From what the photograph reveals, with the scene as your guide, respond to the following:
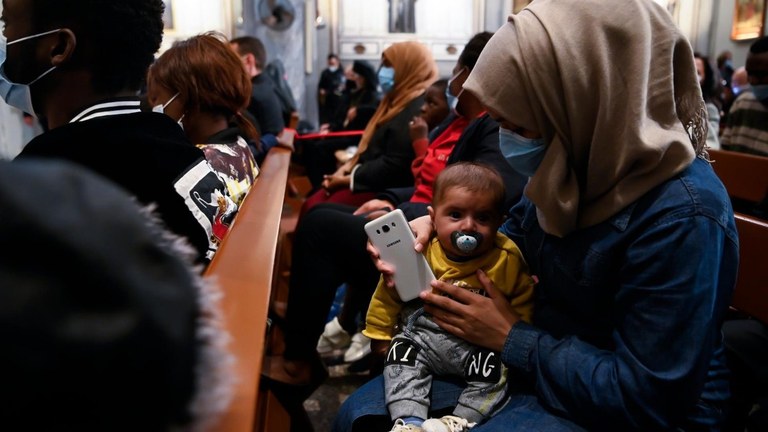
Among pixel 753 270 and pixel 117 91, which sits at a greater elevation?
pixel 117 91

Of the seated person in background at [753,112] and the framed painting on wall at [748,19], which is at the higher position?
the framed painting on wall at [748,19]

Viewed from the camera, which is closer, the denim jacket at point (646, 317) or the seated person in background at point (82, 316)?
the seated person in background at point (82, 316)

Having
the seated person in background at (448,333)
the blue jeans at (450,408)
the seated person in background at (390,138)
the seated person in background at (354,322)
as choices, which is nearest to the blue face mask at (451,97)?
the seated person in background at (354,322)

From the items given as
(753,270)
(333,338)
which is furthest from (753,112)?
(333,338)

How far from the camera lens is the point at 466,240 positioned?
1.49 meters

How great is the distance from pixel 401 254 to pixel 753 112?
10.7 ft

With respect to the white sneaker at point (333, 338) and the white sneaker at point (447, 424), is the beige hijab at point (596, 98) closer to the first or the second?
the white sneaker at point (447, 424)

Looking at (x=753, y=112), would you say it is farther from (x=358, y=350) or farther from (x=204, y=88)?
(x=204, y=88)

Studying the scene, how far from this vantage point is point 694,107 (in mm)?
1218

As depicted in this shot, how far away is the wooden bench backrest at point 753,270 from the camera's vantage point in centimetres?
152

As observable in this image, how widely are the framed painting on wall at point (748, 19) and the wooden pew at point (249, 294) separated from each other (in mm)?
9705

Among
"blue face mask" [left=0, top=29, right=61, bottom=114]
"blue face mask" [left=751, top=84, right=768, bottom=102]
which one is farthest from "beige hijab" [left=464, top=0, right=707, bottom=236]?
"blue face mask" [left=751, top=84, right=768, bottom=102]

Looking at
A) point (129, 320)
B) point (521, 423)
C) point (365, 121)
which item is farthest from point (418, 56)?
point (129, 320)

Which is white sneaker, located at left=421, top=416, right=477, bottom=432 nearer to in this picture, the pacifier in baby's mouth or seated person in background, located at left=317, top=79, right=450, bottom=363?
the pacifier in baby's mouth
